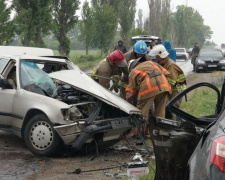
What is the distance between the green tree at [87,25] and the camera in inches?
1603

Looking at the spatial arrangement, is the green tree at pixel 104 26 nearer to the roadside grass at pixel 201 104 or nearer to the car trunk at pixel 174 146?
the roadside grass at pixel 201 104

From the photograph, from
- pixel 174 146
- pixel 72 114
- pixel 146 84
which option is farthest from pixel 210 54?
pixel 174 146

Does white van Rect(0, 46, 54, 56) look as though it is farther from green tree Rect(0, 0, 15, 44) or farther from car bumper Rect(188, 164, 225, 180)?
green tree Rect(0, 0, 15, 44)

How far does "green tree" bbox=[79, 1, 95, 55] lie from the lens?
40725 millimetres

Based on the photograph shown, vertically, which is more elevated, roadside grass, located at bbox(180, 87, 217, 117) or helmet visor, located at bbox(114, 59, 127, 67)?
helmet visor, located at bbox(114, 59, 127, 67)

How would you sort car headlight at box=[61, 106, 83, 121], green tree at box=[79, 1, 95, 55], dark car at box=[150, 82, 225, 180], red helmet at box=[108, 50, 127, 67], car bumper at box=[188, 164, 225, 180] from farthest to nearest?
green tree at box=[79, 1, 95, 55], red helmet at box=[108, 50, 127, 67], car headlight at box=[61, 106, 83, 121], dark car at box=[150, 82, 225, 180], car bumper at box=[188, 164, 225, 180]

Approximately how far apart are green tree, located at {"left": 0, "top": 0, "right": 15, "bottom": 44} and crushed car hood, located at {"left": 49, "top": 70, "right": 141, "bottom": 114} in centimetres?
1727

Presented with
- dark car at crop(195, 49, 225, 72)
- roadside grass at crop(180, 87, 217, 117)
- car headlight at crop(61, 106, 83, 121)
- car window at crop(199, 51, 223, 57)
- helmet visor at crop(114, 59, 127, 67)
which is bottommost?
roadside grass at crop(180, 87, 217, 117)

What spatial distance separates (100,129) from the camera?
24.3ft

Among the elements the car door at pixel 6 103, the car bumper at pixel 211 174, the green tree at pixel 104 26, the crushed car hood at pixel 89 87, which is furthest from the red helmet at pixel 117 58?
the green tree at pixel 104 26

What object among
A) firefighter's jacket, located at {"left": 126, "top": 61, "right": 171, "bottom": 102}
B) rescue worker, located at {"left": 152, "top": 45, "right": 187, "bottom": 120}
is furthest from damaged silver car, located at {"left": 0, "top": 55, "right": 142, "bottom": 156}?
rescue worker, located at {"left": 152, "top": 45, "right": 187, "bottom": 120}

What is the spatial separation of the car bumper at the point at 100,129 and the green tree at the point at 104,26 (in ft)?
116

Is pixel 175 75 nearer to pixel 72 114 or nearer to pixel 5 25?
pixel 72 114

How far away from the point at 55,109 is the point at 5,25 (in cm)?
1853
